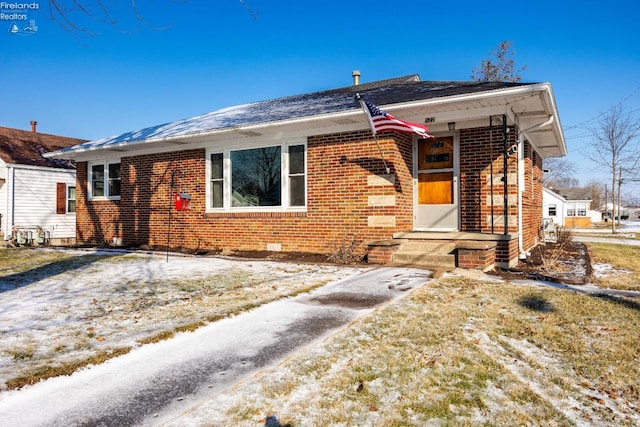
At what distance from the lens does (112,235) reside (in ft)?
43.8

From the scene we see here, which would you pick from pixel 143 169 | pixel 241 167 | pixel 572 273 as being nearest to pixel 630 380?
pixel 572 273

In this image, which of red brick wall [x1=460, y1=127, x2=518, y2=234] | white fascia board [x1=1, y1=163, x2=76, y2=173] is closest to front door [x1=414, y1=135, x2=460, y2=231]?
red brick wall [x1=460, y1=127, x2=518, y2=234]

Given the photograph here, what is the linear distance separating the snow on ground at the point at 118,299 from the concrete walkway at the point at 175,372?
33 centimetres

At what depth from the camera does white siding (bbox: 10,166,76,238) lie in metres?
18.4

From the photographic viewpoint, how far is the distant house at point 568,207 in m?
45.2

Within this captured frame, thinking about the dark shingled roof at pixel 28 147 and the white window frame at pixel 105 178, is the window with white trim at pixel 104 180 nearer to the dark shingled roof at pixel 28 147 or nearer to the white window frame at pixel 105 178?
the white window frame at pixel 105 178

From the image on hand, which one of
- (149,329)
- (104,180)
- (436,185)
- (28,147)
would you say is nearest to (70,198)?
(28,147)

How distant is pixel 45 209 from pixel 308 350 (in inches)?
801

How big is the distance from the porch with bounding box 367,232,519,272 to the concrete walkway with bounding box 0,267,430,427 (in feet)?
10.6

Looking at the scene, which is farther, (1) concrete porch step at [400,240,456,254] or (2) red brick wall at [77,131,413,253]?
(2) red brick wall at [77,131,413,253]

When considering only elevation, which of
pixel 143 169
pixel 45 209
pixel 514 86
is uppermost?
pixel 514 86

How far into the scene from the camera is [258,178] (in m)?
10.8

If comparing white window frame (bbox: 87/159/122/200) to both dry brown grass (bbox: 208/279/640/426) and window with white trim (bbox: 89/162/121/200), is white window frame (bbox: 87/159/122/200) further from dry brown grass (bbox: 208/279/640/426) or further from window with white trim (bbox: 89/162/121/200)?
dry brown grass (bbox: 208/279/640/426)

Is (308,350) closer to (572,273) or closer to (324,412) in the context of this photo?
(324,412)
